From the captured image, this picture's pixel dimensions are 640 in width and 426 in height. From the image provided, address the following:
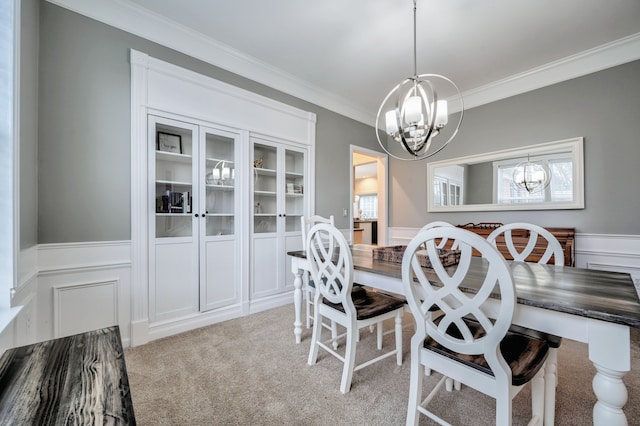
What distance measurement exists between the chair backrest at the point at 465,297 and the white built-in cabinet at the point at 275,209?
7.07 ft

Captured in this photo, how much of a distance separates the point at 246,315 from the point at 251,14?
2.91 meters

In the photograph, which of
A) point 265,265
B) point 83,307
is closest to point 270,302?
point 265,265

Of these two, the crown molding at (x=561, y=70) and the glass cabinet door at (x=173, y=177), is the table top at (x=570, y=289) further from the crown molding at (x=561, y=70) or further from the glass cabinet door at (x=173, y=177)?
the crown molding at (x=561, y=70)

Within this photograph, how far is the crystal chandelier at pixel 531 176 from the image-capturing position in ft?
10.3

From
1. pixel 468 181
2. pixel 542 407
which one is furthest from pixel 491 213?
pixel 542 407

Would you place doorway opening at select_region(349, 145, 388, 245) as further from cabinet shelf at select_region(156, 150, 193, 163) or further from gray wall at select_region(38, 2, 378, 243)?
gray wall at select_region(38, 2, 378, 243)

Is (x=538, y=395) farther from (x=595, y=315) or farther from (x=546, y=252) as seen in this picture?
(x=546, y=252)

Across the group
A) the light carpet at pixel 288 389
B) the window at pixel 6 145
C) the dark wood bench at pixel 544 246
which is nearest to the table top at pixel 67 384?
the window at pixel 6 145

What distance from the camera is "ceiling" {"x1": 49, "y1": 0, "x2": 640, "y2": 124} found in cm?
217

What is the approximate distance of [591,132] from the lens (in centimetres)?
283

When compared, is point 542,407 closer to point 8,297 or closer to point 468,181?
point 8,297

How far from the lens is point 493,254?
38.2 inches

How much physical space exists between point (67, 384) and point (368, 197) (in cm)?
939

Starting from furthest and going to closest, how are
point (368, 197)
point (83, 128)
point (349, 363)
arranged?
point (368, 197), point (83, 128), point (349, 363)
